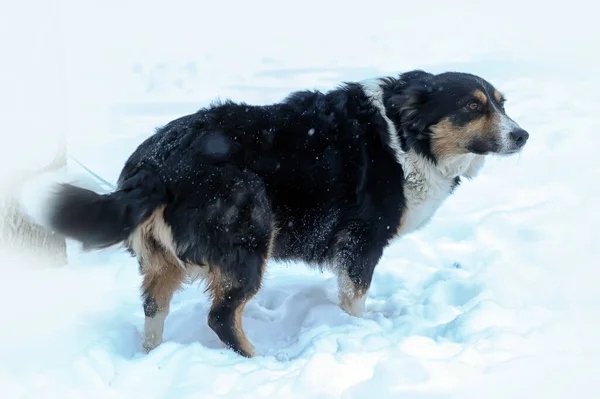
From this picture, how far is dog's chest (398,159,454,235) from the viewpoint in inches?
183

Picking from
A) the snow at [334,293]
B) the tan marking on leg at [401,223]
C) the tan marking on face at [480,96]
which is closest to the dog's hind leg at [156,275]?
the snow at [334,293]

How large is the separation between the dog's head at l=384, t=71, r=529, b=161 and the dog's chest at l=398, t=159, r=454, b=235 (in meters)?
0.15

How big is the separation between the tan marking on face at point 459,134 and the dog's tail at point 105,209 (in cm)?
201

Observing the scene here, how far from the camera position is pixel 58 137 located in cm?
554

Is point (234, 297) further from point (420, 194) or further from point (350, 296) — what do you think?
point (420, 194)

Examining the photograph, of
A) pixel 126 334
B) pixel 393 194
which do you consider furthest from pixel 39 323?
pixel 393 194

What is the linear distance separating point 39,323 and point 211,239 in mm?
1215

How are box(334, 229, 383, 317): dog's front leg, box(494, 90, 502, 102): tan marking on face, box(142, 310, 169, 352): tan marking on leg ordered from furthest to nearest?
box(494, 90, 502, 102): tan marking on face → box(334, 229, 383, 317): dog's front leg → box(142, 310, 169, 352): tan marking on leg

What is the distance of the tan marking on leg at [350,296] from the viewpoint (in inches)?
182

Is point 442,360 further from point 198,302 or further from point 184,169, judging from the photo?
point 198,302

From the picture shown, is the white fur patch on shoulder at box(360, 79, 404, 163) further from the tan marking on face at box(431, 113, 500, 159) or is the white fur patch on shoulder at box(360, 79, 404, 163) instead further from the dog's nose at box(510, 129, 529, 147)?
the dog's nose at box(510, 129, 529, 147)

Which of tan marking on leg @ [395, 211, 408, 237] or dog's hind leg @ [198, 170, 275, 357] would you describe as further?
tan marking on leg @ [395, 211, 408, 237]

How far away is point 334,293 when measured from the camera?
5043 millimetres

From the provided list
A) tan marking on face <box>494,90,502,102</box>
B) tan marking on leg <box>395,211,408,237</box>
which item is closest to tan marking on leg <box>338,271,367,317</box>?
tan marking on leg <box>395,211,408,237</box>
